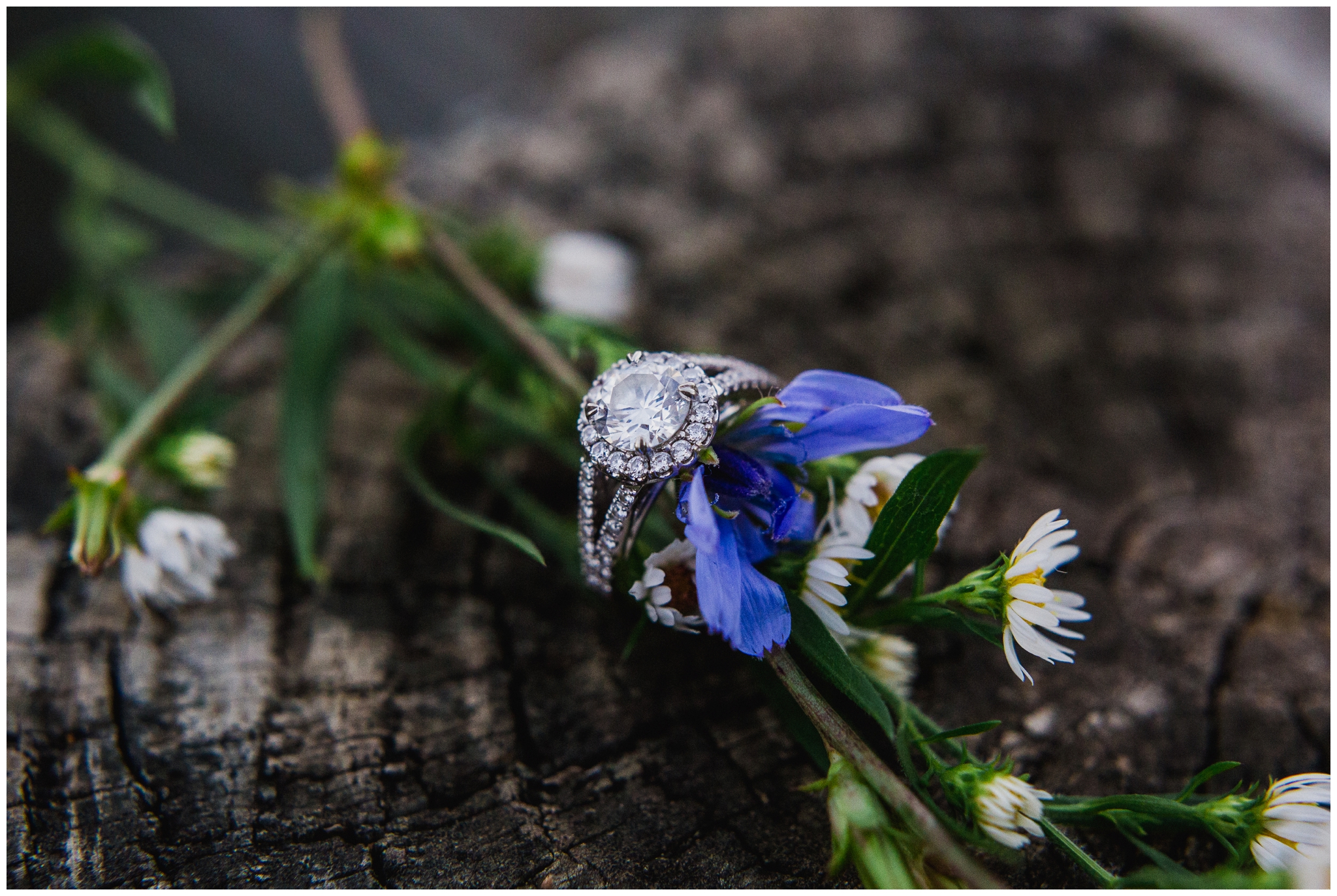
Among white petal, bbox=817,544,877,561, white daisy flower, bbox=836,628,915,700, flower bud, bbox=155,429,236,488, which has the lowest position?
white daisy flower, bbox=836,628,915,700

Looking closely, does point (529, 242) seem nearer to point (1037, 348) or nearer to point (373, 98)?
point (1037, 348)

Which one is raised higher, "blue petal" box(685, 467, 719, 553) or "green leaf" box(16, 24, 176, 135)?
"green leaf" box(16, 24, 176, 135)

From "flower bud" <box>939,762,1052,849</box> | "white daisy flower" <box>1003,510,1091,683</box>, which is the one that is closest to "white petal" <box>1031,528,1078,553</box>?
"white daisy flower" <box>1003,510,1091,683</box>

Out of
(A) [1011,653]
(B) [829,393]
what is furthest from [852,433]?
(A) [1011,653]

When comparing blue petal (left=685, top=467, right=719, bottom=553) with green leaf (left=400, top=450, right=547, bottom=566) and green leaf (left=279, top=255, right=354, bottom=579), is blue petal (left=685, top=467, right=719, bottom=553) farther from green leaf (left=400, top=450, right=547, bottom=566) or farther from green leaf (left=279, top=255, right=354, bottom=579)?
green leaf (left=279, top=255, right=354, bottom=579)

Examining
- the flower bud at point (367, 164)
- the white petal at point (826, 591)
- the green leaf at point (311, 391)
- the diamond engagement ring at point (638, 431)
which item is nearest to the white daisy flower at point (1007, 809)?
the white petal at point (826, 591)

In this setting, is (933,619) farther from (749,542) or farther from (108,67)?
(108,67)
